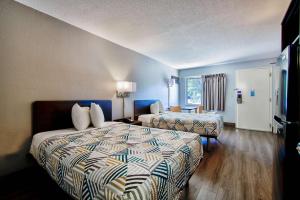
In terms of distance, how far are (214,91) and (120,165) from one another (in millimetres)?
5411

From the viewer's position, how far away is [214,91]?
5.64m

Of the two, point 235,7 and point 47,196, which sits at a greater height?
point 235,7

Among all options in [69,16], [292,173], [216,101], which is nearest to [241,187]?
[292,173]

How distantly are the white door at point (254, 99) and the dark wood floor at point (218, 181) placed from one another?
Answer: 224 cm

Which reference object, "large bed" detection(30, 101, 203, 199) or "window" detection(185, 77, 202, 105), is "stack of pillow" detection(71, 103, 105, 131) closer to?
"large bed" detection(30, 101, 203, 199)

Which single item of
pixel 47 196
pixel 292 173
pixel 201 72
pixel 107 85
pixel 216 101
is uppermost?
pixel 201 72

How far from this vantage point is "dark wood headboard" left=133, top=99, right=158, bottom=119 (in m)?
3.99

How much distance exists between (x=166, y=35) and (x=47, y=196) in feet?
10.6

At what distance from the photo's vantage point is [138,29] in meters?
2.74

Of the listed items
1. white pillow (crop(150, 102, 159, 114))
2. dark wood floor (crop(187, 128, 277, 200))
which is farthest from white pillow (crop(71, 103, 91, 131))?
white pillow (crop(150, 102, 159, 114))

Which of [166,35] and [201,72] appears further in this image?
[201,72]

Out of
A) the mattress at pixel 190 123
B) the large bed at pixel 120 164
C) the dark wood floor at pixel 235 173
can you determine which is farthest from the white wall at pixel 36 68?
the dark wood floor at pixel 235 173

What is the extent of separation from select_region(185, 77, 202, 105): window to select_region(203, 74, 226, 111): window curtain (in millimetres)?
403

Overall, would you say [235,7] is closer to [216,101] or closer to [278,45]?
[278,45]
